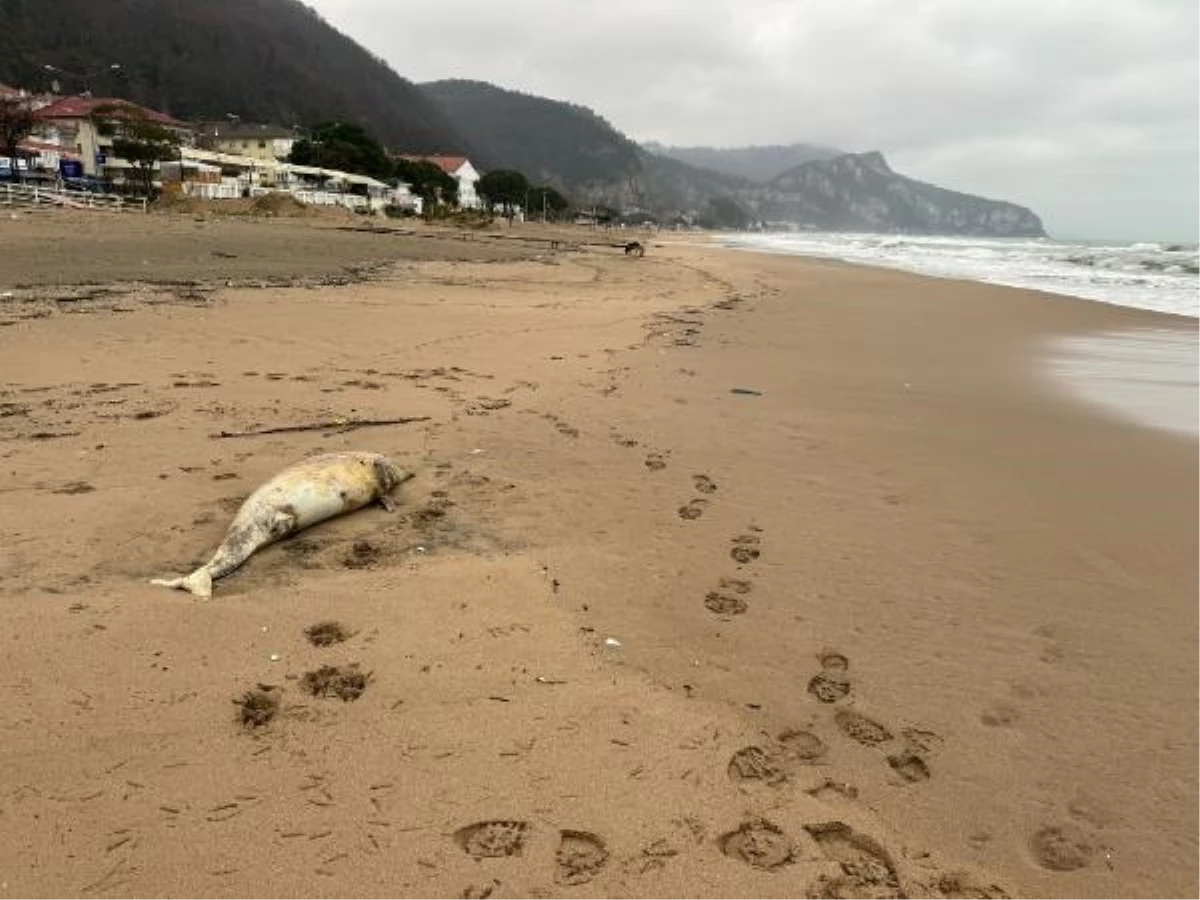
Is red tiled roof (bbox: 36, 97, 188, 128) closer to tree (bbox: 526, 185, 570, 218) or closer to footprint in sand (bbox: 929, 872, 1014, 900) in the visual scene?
tree (bbox: 526, 185, 570, 218)

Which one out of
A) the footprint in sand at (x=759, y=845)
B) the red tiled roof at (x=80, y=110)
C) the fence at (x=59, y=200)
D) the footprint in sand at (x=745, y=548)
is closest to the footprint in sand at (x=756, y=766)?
the footprint in sand at (x=759, y=845)

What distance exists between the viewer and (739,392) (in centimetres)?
877

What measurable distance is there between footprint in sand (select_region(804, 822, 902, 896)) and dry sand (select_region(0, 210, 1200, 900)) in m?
0.01

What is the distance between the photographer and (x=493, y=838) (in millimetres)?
2521

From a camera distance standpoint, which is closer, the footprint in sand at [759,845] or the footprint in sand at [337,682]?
the footprint in sand at [759,845]

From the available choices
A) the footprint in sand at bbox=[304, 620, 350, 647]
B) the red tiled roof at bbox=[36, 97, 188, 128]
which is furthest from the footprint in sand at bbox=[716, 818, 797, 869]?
the red tiled roof at bbox=[36, 97, 188, 128]

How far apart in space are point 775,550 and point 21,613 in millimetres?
3707

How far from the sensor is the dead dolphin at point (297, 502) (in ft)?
13.0

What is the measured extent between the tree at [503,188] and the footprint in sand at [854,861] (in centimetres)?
9805

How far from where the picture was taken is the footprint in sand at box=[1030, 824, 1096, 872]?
8.50ft

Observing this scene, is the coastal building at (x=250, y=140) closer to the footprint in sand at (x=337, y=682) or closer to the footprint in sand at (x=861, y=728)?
the footprint in sand at (x=337, y=682)

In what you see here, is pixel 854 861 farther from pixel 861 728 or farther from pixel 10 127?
pixel 10 127

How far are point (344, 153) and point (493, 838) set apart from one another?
289 feet

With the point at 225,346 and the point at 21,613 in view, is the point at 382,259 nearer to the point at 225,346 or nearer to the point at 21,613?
the point at 225,346
